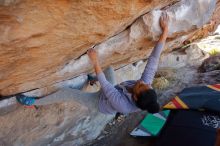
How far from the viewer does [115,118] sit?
6.30 meters

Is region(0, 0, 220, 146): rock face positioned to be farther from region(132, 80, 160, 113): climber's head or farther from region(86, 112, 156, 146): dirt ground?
region(132, 80, 160, 113): climber's head

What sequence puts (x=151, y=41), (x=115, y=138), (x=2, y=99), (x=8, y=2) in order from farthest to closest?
(x=115, y=138) < (x=151, y=41) < (x=2, y=99) < (x=8, y=2)

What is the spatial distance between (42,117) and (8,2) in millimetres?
2916

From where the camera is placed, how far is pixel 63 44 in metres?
3.01

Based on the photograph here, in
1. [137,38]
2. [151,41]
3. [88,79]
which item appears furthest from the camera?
[88,79]

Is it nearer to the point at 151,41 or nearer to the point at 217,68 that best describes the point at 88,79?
the point at 151,41

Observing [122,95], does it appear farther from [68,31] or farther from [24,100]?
[24,100]

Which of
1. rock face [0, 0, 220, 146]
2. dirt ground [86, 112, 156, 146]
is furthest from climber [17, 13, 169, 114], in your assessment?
dirt ground [86, 112, 156, 146]

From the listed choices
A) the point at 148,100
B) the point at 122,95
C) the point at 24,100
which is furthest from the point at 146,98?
the point at 24,100

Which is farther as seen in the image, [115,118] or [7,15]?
[115,118]

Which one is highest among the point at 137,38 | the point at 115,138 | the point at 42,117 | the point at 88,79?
the point at 137,38

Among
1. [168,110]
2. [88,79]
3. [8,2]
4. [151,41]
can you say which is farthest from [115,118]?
[8,2]

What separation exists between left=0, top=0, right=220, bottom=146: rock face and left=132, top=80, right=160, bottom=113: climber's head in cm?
72

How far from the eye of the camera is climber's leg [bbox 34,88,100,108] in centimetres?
398
